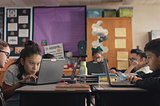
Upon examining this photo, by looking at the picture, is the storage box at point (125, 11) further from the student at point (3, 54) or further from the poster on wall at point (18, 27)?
the student at point (3, 54)

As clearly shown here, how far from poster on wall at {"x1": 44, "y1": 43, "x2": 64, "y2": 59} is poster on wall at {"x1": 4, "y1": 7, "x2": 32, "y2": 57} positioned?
25.7 inches

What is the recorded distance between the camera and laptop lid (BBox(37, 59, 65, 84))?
3.83 feet

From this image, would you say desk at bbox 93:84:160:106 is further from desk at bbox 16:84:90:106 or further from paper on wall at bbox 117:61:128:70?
paper on wall at bbox 117:61:128:70

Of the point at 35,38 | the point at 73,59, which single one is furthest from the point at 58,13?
the point at 73,59

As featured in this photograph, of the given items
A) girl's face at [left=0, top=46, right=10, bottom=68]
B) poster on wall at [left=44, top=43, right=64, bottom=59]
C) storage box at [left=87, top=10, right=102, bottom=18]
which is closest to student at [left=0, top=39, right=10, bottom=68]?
girl's face at [left=0, top=46, right=10, bottom=68]

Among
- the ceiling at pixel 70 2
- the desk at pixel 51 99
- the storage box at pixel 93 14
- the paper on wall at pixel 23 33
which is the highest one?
the ceiling at pixel 70 2

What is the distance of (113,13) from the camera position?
4223 mm

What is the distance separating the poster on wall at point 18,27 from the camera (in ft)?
14.8

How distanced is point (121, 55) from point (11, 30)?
3.38 metres

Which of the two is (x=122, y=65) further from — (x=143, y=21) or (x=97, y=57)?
(x=143, y=21)

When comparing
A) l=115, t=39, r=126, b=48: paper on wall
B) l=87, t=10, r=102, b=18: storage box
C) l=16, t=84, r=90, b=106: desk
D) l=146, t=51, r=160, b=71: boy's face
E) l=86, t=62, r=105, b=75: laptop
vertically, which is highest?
l=87, t=10, r=102, b=18: storage box

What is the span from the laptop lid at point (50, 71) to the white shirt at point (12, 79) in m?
0.30

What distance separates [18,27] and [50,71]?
12.5 ft

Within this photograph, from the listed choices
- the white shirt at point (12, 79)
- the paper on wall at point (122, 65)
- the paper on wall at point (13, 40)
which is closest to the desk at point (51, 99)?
the white shirt at point (12, 79)
